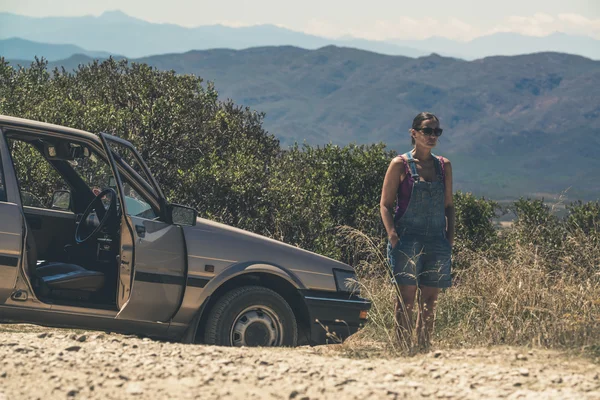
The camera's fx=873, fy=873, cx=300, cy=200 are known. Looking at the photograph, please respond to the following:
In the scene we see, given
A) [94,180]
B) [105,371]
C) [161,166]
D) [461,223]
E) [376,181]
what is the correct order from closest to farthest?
[105,371] → [94,180] → [161,166] → [376,181] → [461,223]

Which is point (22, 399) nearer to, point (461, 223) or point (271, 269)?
point (271, 269)

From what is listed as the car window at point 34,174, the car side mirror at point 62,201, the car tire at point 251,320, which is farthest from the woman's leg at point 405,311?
the car window at point 34,174

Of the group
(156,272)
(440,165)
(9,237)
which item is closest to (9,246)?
(9,237)

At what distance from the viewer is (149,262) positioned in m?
6.34

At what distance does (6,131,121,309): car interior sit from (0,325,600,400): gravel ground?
0.63 meters

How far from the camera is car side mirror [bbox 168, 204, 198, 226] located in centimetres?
649

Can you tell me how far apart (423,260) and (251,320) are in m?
1.38

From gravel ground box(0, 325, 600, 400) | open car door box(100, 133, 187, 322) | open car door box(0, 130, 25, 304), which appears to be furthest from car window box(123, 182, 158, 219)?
gravel ground box(0, 325, 600, 400)

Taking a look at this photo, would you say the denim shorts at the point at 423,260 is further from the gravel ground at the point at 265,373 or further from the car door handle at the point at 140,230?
the car door handle at the point at 140,230

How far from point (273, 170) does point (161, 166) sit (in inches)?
109

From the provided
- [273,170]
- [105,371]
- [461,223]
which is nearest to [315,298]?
[105,371]

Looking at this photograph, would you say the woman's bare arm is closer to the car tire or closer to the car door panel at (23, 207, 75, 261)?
the car tire

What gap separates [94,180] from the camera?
7.45 meters

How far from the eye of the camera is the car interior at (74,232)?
652 cm
